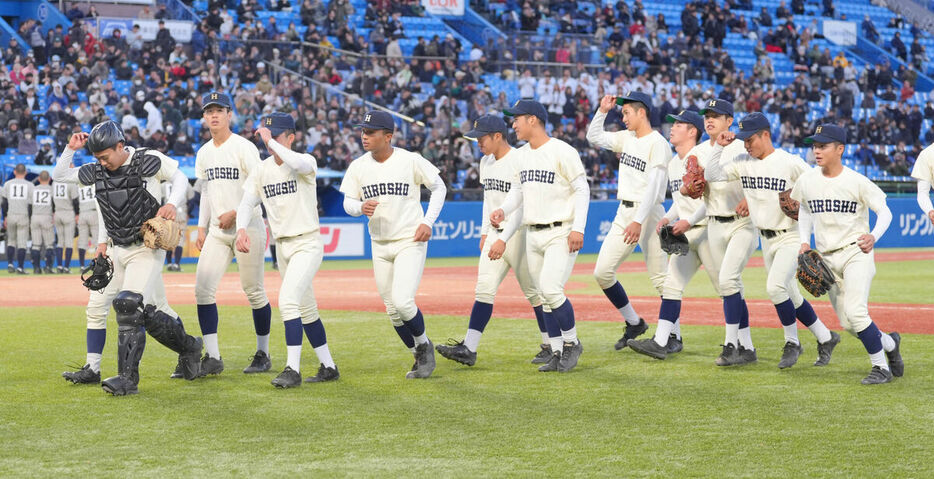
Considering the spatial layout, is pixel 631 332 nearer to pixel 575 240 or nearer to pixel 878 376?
pixel 575 240

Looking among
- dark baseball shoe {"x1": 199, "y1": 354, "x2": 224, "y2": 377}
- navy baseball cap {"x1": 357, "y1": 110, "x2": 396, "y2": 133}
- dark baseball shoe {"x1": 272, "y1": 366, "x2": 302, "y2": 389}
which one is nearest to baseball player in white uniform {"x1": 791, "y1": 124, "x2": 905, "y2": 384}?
navy baseball cap {"x1": 357, "y1": 110, "x2": 396, "y2": 133}

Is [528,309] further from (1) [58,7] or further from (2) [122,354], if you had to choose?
(1) [58,7]

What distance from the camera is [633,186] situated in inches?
408

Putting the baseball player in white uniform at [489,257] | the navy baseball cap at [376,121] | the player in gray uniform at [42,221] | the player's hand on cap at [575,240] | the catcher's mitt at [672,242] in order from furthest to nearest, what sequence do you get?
the player in gray uniform at [42,221] → the catcher's mitt at [672,242] → the baseball player in white uniform at [489,257] → the player's hand on cap at [575,240] → the navy baseball cap at [376,121]

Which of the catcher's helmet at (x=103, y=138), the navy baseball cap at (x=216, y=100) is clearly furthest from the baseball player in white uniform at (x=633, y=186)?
the catcher's helmet at (x=103, y=138)

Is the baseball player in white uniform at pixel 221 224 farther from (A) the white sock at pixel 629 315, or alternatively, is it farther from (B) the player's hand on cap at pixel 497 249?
(A) the white sock at pixel 629 315

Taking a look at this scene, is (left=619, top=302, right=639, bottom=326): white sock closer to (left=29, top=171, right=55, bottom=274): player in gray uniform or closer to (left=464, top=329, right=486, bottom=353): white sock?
(left=464, top=329, right=486, bottom=353): white sock

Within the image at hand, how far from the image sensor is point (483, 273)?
968cm

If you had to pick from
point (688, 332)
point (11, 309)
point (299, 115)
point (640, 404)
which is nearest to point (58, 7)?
point (299, 115)

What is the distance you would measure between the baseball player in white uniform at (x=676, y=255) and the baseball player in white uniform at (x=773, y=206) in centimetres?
54

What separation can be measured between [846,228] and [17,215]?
678 inches

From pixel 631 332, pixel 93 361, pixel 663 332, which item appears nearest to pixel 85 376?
pixel 93 361

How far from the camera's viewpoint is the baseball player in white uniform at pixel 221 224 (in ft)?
29.9

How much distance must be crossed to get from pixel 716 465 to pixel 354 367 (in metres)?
4.39
